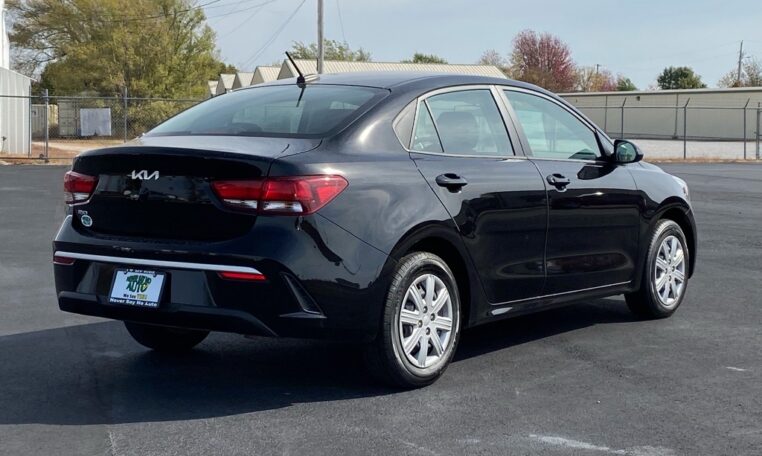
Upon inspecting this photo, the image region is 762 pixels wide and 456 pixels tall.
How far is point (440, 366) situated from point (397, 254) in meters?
0.70

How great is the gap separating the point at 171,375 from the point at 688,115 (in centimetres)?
6147

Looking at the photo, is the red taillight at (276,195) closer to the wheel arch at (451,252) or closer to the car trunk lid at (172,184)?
the car trunk lid at (172,184)

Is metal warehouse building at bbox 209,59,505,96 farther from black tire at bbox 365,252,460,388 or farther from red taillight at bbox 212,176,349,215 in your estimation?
red taillight at bbox 212,176,349,215

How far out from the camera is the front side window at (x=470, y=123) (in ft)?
18.5

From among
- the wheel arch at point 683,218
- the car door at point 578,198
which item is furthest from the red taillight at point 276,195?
the wheel arch at point 683,218

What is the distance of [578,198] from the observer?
6285mm

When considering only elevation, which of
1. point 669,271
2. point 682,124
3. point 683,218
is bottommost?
Result: point 669,271

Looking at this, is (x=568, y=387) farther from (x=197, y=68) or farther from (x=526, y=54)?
(x=526, y=54)

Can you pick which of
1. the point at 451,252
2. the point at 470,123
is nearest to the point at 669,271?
the point at 470,123

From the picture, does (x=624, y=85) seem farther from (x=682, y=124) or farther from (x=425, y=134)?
(x=425, y=134)

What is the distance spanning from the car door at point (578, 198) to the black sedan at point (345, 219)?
2 cm

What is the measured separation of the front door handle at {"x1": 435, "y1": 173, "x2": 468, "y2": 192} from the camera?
17.5 feet

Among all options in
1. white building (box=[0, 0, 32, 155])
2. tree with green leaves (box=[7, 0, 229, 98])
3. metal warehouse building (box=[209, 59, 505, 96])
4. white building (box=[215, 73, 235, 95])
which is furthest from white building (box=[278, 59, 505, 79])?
white building (box=[0, 0, 32, 155])

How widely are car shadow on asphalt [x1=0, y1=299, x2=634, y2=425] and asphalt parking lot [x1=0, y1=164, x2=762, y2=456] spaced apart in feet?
0.04
